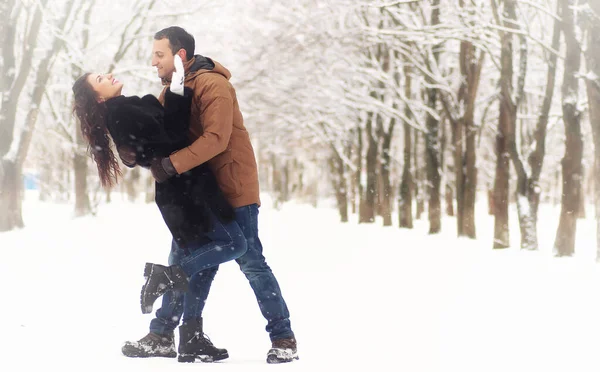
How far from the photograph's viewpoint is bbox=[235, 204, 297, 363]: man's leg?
4.87 m

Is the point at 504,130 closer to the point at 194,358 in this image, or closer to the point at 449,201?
the point at 194,358

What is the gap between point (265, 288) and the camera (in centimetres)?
493

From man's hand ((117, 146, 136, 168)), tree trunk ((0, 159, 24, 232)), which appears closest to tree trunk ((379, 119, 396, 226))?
tree trunk ((0, 159, 24, 232))

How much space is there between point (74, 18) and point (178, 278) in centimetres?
1746

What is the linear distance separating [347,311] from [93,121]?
330 cm

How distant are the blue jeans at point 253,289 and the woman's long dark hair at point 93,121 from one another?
2.47 feet

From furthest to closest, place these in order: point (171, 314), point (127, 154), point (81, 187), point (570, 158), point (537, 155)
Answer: point (81, 187) < point (537, 155) < point (570, 158) < point (171, 314) < point (127, 154)

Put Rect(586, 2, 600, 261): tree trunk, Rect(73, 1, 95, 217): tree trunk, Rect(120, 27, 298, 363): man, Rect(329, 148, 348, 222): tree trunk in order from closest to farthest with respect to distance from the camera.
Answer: Rect(120, 27, 298, 363): man → Rect(586, 2, 600, 261): tree trunk → Rect(73, 1, 95, 217): tree trunk → Rect(329, 148, 348, 222): tree trunk

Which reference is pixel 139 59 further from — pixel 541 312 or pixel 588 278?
pixel 541 312

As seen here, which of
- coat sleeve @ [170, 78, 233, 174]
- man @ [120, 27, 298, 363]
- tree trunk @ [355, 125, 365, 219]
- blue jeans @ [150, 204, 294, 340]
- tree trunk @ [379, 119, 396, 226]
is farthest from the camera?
tree trunk @ [355, 125, 365, 219]

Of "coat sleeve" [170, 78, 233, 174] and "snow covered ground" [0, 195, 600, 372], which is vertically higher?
"coat sleeve" [170, 78, 233, 174]

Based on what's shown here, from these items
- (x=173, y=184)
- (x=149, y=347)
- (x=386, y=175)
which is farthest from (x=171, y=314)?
(x=386, y=175)

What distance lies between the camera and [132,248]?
47.7 ft

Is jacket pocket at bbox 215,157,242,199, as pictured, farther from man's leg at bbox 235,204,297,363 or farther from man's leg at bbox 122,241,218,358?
man's leg at bbox 122,241,218,358
